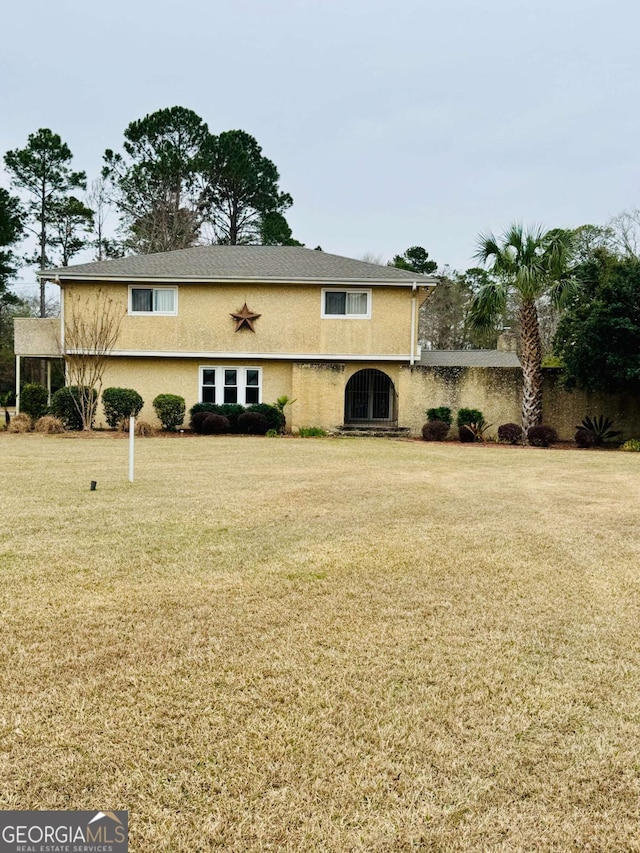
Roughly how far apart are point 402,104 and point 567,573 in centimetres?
2527

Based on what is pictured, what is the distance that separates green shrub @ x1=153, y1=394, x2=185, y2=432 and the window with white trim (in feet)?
5.67

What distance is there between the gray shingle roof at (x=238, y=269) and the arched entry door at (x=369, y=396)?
4.71 m

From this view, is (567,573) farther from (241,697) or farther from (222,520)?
(222,520)

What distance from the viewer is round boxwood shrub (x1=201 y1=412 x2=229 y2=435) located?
2100cm

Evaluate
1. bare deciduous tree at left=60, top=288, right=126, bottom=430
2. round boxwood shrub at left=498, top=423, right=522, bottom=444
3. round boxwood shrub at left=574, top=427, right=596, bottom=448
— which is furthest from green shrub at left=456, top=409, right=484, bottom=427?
bare deciduous tree at left=60, top=288, right=126, bottom=430

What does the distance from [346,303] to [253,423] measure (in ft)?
20.0

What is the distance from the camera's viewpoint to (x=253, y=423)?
21453mm

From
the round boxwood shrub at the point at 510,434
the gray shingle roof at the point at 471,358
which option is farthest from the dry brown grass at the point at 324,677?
the gray shingle roof at the point at 471,358

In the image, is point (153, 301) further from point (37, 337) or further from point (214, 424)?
point (214, 424)

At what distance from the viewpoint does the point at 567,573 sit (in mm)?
5285

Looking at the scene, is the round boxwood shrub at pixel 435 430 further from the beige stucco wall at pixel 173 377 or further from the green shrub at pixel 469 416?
the beige stucco wall at pixel 173 377

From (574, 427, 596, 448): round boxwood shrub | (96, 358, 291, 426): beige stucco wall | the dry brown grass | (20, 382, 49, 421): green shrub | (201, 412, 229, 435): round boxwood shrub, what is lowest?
the dry brown grass

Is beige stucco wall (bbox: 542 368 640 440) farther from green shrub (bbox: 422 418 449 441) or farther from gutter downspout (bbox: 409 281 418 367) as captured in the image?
gutter downspout (bbox: 409 281 418 367)

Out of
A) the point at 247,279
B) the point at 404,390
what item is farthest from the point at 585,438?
the point at 247,279
